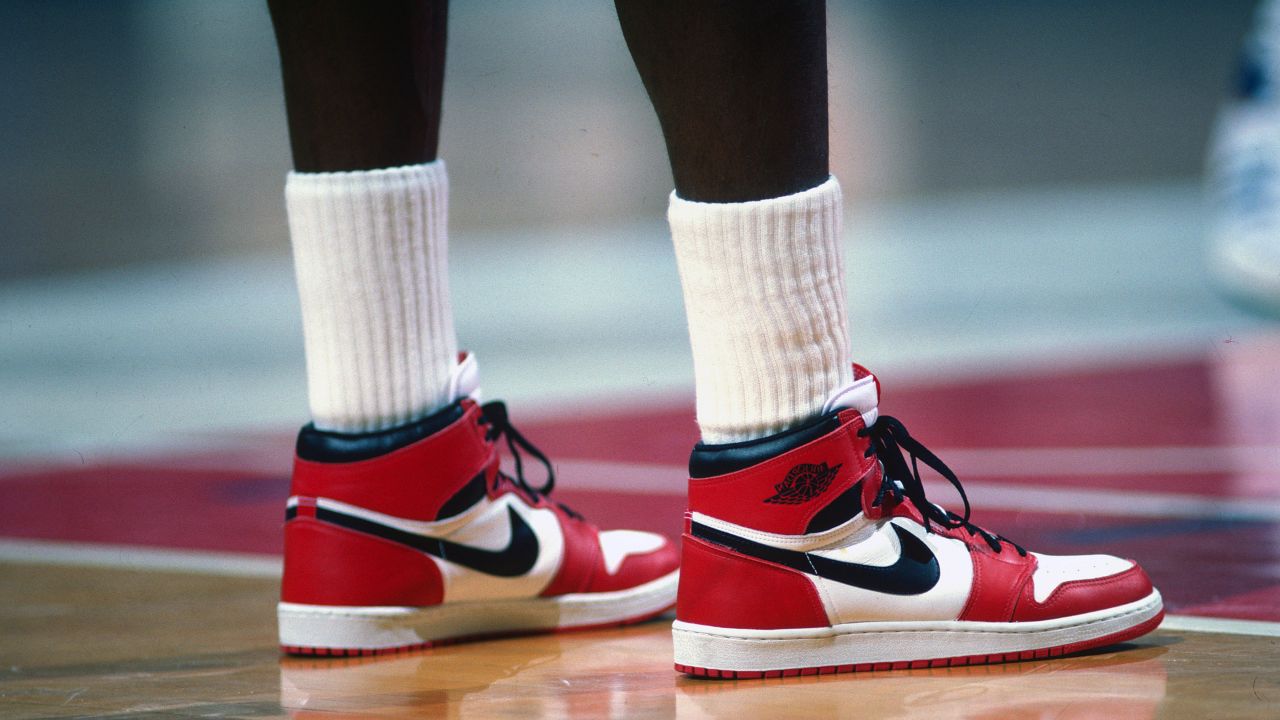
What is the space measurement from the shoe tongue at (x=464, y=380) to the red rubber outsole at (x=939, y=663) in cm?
30

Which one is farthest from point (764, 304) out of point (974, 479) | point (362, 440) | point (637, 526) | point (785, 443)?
point (974, 479)

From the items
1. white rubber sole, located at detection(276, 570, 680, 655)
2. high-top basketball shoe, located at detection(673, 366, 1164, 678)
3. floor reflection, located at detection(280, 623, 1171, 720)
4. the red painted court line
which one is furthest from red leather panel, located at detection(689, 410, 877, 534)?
the red painted court line

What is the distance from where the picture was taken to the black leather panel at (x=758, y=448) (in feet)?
3.28

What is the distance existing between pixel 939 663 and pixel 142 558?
921mm

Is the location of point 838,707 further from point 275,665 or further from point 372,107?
point 372,107

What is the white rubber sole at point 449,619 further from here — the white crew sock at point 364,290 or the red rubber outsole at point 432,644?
the white crew sock at point 364,290

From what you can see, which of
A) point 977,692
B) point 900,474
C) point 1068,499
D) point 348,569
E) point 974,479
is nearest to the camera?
point 977,692

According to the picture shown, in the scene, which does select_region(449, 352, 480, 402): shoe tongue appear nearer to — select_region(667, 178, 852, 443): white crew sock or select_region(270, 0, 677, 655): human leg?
select_region(270, 0, 677, 655): human leg

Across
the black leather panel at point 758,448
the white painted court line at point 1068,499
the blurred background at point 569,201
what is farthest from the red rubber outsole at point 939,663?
the white painted court line at point 1068,499

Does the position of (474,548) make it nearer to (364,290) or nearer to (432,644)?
(432,644)

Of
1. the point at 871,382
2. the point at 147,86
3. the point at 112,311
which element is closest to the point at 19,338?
the point at 112,311

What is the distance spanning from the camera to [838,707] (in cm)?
92

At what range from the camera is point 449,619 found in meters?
1.20

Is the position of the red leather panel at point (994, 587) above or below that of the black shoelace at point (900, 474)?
below
